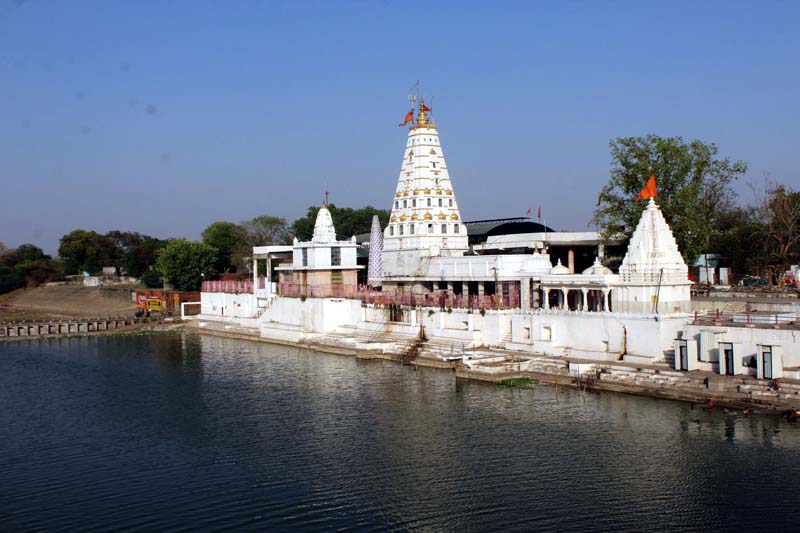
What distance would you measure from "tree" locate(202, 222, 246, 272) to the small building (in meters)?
36.0

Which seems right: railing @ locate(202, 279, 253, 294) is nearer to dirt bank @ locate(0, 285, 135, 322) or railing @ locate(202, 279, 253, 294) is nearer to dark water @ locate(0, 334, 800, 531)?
dirt bank @ locate(0, 285, 135, 322)

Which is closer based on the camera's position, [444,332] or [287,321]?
[444,332]

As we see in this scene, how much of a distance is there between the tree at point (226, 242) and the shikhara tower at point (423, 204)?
38.4 metres

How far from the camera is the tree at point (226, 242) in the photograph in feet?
290

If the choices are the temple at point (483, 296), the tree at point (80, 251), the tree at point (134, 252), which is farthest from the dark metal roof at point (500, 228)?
the tree at point (80, 251)

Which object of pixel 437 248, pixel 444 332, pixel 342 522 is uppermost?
pixel 437 248

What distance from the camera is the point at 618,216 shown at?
1706 inches

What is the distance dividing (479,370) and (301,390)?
23.2 feet

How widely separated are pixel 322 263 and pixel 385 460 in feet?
94.3

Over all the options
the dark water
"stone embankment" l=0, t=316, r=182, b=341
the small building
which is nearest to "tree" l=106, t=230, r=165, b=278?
"stone embankment" l=0, t=316, r=182, b=341

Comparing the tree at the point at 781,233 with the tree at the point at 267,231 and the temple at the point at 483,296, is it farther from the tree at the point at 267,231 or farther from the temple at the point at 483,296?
the tree at the point at 267,231

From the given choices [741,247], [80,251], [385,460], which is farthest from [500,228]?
[80,251]

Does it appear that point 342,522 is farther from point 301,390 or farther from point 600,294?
point 600,294

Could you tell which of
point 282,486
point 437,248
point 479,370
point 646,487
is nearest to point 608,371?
Result: point 479,370
